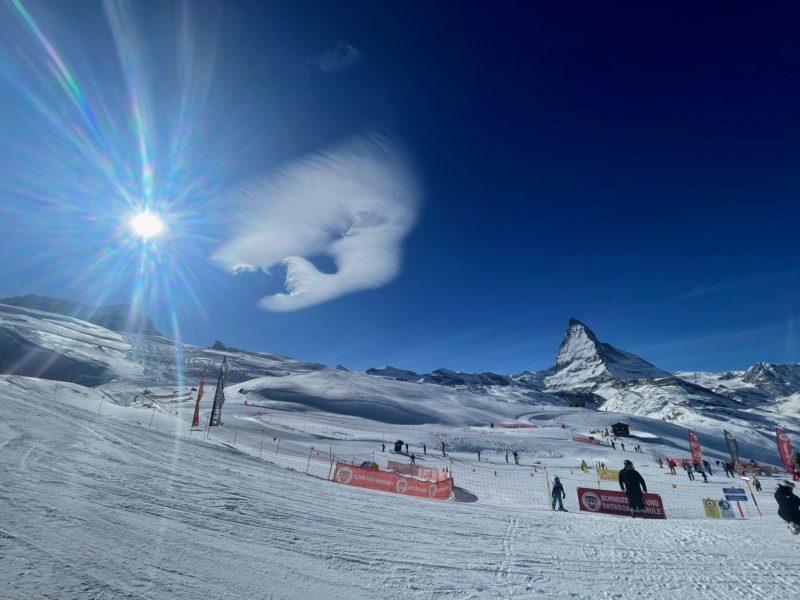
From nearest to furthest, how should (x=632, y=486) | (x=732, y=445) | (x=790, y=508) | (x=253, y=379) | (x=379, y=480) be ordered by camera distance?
(x=790, y=508), (x=632, y=486), (x=379, y=480), (x=732, y=445), (x=253, y=379)

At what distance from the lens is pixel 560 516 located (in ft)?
38.6

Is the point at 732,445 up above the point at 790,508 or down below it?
above

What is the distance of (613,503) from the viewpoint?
48.5ft

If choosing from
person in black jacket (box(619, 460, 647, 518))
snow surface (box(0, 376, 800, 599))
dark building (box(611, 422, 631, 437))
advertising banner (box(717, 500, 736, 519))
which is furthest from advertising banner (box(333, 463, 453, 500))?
dark building (box(611, 422, 631, 437))

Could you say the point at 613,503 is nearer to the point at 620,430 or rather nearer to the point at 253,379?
the point at 620,430

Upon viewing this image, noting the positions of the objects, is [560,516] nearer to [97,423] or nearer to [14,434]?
[14,434]

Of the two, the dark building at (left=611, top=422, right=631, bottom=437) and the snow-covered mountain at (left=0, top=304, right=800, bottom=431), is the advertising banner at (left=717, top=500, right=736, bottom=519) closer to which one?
the snow-covered mountain at (left=0, top=304, right=800, bottom=431)

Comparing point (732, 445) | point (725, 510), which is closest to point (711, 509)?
point (725, 510)

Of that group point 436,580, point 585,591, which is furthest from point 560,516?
point 436,580

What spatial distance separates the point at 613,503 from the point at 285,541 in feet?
44.0

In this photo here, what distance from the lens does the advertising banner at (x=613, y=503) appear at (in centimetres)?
1420

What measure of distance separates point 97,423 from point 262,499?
1007 cm

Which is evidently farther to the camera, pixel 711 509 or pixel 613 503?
pixel 711 509

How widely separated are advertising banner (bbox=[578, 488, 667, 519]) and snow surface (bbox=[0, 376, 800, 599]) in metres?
3.72
